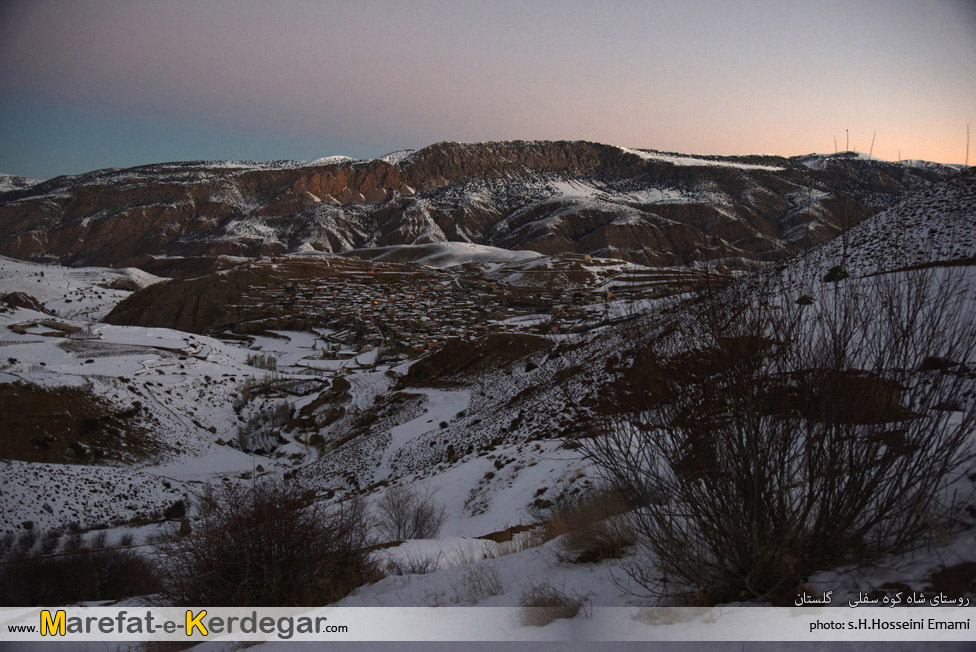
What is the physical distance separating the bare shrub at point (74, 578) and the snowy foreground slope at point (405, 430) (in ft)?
12.9

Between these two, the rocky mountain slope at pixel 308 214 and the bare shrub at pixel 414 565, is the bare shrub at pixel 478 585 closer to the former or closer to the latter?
the bare shrub at pixel 414 565

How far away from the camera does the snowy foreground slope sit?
5211 millimetres

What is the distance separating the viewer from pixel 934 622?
2824 mm

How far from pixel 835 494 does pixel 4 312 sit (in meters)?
59.7

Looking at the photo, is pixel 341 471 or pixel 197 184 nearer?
pixel 341 471

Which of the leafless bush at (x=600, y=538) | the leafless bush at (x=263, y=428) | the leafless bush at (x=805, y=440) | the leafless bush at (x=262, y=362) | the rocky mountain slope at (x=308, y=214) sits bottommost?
the leafless bush at (x=263, y=428)

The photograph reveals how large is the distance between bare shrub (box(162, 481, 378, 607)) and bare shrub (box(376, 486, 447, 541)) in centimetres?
574

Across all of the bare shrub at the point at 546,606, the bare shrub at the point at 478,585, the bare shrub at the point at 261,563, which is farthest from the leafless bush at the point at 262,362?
the bare shrub at the point at 546,606

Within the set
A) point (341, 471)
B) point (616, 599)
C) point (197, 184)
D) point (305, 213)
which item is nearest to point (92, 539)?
point (341, 471)

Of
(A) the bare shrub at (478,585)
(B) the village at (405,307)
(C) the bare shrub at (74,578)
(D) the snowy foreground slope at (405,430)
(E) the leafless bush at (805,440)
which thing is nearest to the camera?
(E) the leafless bush at (805,440)

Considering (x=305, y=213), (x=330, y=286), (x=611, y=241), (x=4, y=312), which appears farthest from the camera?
(x=305, y=213)

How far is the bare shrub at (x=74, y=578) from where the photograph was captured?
9.46 metres

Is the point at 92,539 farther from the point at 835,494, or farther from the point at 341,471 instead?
the point at 835,494

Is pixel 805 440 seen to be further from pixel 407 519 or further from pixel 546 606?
pixel 407 519
